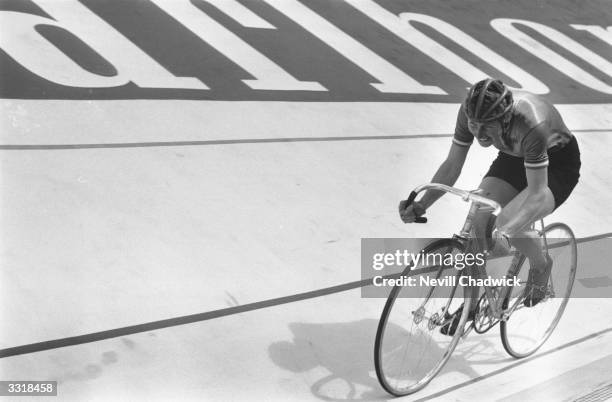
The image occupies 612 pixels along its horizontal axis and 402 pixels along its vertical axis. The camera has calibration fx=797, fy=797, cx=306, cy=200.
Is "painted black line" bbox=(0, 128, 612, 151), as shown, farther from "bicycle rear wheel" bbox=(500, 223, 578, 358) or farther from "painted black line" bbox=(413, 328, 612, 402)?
"painted black line" bbox=(413, 328, 612, 402)

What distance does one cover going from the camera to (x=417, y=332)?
3.81 meters

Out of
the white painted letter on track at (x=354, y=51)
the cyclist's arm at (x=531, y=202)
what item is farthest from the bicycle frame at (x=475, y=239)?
the white painted letter on track at (x=354, y=51)

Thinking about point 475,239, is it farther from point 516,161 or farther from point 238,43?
point 238,43

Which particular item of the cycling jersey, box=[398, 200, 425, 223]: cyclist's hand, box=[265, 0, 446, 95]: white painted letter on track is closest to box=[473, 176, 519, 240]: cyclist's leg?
the cycling jersey

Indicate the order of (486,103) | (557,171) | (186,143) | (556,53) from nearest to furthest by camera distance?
(486,103)
(557,171)
(186,143)
(556,53)

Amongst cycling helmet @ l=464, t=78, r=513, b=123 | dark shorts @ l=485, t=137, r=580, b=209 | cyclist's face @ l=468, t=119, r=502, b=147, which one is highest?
cycling helmet @ l=464, t=78, r=513, b=123

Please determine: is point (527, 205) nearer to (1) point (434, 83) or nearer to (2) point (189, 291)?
(2) point (189, 291)

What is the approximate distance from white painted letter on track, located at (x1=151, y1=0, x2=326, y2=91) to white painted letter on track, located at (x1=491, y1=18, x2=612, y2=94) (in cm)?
349

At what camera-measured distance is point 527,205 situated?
11.6ft

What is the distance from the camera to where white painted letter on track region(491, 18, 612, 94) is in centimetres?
946

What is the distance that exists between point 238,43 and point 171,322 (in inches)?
170

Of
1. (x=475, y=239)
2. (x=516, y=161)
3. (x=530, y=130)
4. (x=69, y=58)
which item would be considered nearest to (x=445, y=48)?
(x=69, y=58)

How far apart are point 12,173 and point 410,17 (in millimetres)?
5968

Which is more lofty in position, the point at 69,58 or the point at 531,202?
the point at 531,202
